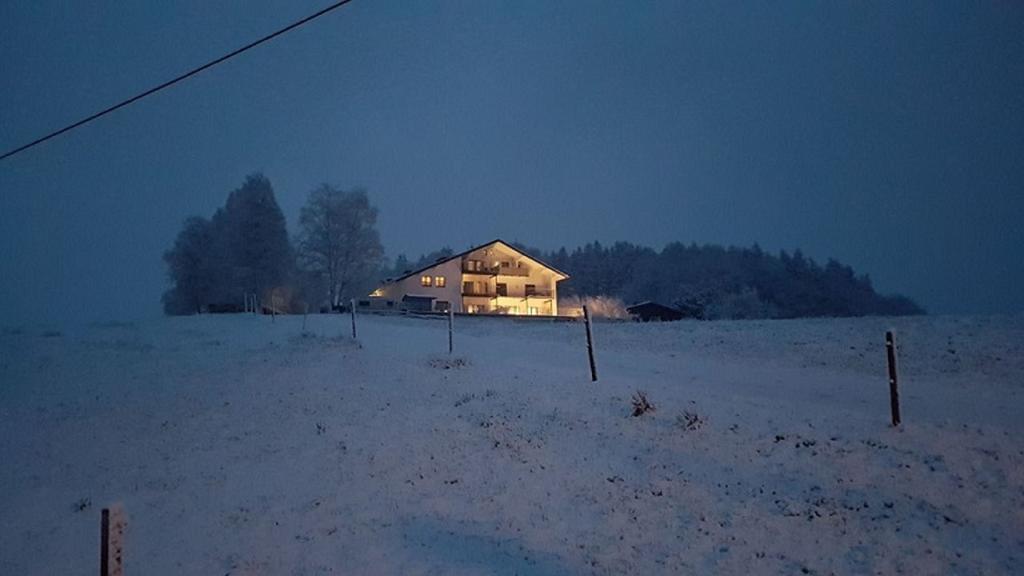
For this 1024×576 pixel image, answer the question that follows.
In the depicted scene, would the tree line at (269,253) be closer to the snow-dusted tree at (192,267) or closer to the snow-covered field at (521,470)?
the snow-dusted tree at (192,267)

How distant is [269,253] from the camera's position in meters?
61.6

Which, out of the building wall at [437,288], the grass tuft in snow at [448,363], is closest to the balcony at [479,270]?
the building wall at [437,288]

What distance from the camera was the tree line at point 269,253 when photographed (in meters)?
60.9

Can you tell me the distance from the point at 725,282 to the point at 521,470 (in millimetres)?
89258

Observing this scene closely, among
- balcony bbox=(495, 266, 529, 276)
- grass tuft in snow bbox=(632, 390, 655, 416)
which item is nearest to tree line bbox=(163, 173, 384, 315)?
balcony bbox=(495, 266, 529, 276)

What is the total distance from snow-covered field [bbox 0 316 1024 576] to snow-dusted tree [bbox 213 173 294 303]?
1687 inches

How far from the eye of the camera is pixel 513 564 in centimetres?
733

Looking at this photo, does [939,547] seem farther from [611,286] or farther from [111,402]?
[611,286]

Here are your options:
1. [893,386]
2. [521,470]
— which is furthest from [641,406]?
[893,386]

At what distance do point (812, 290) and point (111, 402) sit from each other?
10187 centimetres

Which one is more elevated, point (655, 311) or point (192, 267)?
point (192, 267)

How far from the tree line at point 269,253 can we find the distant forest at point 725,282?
22734mm

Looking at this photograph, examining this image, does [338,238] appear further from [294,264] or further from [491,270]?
[491,270]

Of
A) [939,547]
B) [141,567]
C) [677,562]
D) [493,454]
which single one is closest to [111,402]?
[141,567]
